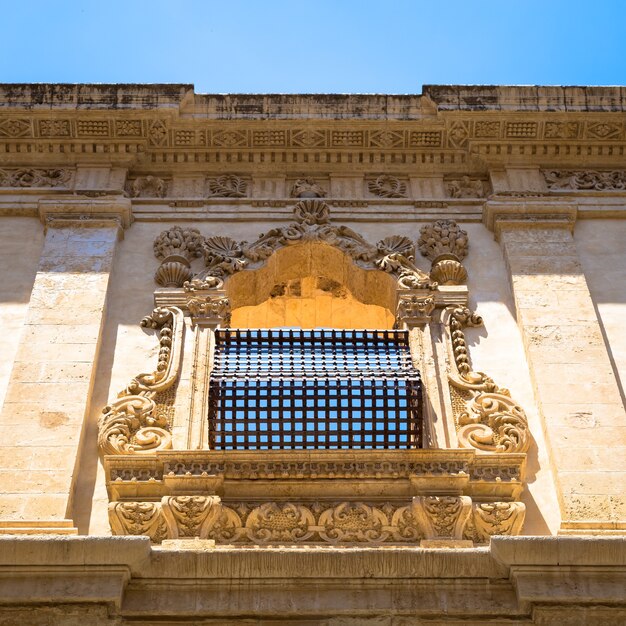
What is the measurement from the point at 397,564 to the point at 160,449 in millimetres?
2598

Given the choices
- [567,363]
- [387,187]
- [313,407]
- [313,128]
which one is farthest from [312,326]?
[313,407]

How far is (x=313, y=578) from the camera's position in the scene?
7.93 m

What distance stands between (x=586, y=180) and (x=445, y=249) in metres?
2.21

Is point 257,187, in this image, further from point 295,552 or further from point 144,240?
point 295,552

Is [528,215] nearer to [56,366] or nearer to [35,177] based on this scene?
[56,366]

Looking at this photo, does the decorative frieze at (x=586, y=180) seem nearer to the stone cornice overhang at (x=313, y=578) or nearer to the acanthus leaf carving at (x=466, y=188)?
the acanthus leaf carving at (x=466, y=188)

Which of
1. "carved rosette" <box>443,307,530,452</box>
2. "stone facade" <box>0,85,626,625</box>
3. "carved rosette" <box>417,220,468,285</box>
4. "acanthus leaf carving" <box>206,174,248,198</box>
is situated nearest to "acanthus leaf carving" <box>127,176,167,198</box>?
"stone facade" <box>0,85,626,625</box>

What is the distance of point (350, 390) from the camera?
988 centimetres

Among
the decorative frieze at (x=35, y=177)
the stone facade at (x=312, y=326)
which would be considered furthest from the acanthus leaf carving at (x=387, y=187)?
the decorative frieze at (x=35, y=177)

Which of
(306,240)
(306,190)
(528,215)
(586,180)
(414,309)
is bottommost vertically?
(414,309)

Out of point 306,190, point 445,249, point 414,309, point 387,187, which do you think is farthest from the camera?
point 387,187

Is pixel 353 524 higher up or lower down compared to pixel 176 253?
lower down

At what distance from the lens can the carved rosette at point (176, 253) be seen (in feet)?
38.2

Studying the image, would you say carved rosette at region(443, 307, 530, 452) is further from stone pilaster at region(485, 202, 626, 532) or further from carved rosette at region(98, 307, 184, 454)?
carved rosette at region(98, 307, 184, 454)
